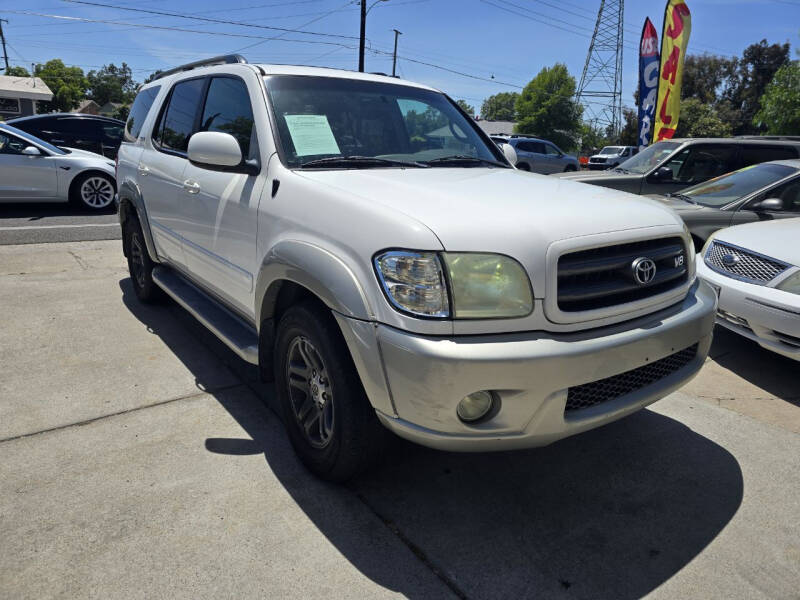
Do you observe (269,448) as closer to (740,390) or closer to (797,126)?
(740,390)

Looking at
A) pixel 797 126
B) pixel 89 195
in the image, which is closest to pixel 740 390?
pixel 89 195

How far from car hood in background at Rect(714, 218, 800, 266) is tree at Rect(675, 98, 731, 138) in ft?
165

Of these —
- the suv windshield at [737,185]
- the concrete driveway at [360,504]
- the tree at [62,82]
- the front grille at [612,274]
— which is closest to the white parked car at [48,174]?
the concrete driveway at [360,504]

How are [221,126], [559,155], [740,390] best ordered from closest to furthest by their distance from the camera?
1. [221,126]
2. [740,390]
3. [559,155]

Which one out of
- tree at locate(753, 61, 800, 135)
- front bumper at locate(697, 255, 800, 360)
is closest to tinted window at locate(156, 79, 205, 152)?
front bumper at locate(697, 255, 800, 360)

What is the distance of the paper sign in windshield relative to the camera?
9.70 feet

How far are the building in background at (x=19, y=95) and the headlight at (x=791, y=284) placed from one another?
174ft

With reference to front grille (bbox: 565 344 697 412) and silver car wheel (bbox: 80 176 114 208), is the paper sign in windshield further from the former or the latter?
silver car wheel (bbox: 80 176 114 208)

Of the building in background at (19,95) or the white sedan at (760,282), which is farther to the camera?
the building in background at (19,95)

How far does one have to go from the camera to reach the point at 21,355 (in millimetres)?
4023

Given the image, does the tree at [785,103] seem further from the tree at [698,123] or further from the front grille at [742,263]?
the tree at [698,123]

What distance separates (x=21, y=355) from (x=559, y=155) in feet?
75.5

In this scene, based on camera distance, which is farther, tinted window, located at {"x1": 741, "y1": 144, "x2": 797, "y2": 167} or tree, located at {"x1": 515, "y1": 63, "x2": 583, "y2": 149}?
tree, located at {"x1": 515, "y1": 63, "x2": 583, "y2": 149}

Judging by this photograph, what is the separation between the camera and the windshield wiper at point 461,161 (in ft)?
10.9
